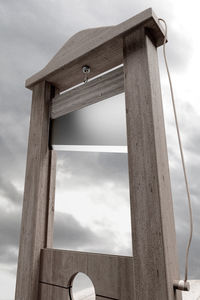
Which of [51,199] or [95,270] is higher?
[51,199]

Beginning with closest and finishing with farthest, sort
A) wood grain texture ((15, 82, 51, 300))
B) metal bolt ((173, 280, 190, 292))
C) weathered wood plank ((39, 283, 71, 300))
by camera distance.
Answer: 1. metal bolt ((173, 280, 190, 292))
2. weathered wood plank ((39, 283, 71, 300))
3. wood grain texture ((15, 82, 51, 300))

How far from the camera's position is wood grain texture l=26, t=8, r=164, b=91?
1094mm

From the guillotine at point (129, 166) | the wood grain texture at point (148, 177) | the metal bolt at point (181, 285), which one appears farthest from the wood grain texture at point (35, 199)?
the metal bolt at point (181, 285)

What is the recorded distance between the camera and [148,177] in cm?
92

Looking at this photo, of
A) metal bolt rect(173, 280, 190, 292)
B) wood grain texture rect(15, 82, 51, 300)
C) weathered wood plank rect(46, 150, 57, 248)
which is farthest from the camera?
weathered wood plank rect(46, 150, 57, 248)

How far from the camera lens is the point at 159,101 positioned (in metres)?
1.05

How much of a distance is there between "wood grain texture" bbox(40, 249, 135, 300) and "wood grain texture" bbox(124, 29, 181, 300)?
7 centimetres

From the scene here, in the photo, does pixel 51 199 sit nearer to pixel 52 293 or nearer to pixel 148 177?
pixel 52 293

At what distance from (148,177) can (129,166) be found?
4.0 inches

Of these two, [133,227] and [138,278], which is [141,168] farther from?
[138,278]

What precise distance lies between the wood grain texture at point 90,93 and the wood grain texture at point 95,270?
2.46 ft

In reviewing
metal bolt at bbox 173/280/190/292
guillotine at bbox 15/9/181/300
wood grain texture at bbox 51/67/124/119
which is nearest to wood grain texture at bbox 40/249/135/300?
guillotine at bbox 15/9/181/300

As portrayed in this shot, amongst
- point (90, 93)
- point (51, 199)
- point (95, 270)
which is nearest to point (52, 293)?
point (95, 270)

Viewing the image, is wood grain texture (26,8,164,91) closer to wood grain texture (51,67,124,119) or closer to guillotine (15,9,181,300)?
guillotine (15,9,181,300)
